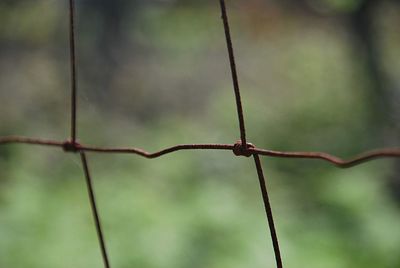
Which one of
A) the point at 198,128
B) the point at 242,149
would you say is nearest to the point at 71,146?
the point at 242,149

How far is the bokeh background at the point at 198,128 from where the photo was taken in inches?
51.6

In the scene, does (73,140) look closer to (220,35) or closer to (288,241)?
(288,241)

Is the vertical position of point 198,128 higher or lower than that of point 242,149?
higher

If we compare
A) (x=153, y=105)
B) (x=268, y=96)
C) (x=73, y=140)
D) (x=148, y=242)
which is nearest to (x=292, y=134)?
(x=268, y=96)

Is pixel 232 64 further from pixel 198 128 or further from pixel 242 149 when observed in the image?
pixel 198 128

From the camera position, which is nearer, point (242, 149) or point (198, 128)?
point (242, 149)

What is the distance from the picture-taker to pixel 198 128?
7.59 feet

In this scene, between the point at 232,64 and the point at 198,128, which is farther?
the point at 198,128

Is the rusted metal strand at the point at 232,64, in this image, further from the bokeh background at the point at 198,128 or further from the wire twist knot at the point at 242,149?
the bokeh background at the point at 198,128

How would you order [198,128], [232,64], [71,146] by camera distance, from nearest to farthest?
[232,64] < [71,146] < [198,128]

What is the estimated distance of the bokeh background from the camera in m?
1.31

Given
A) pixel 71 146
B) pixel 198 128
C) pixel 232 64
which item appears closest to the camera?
pixel 232 64

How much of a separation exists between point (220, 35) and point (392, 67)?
2.85 feet

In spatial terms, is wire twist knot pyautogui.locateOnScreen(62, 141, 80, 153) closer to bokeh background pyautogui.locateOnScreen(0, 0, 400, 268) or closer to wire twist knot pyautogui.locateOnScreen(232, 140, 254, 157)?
wire twist knot pyautogui.locateOnScreen(232, 140, 254, 157)
